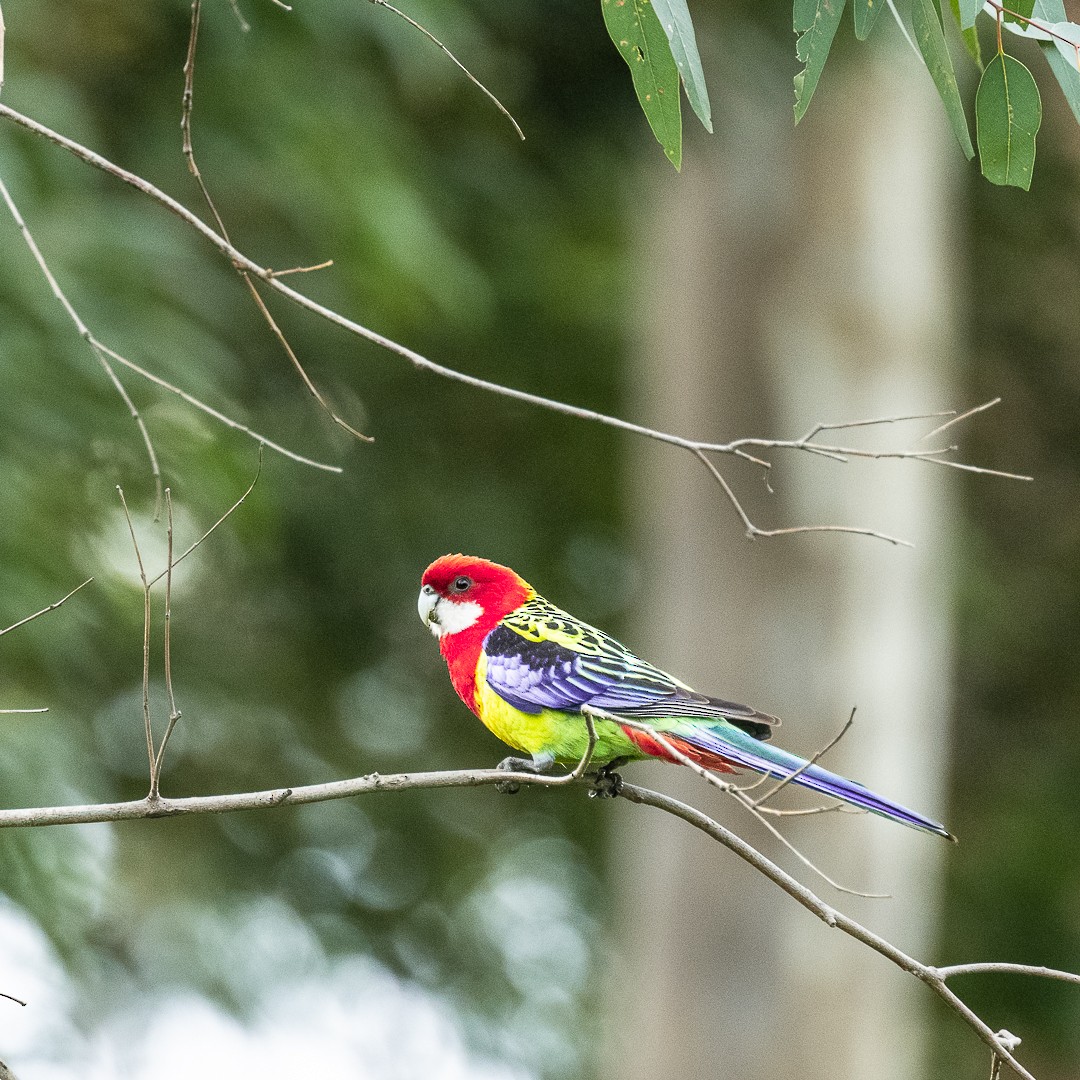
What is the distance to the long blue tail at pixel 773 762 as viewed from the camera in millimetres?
2061

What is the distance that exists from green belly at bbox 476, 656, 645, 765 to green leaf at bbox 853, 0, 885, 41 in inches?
45.8

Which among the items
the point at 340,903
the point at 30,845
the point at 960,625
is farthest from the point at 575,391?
the point at 30,845

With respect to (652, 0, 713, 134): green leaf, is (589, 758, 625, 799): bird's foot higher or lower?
lower

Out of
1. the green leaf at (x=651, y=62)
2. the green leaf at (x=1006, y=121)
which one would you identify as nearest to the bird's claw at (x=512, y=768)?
the green leaf at (x=651, y=62)

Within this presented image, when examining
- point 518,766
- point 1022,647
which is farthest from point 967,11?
point 1022,647

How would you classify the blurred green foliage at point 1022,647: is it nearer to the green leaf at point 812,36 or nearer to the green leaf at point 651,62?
the green leaf at point 812,36

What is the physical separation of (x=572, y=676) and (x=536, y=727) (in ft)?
0.35

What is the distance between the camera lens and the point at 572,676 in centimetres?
256

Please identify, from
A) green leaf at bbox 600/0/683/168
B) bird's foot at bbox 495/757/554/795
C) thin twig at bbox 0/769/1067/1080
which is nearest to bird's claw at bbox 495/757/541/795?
bird's foot at bbox 495/757/554/795

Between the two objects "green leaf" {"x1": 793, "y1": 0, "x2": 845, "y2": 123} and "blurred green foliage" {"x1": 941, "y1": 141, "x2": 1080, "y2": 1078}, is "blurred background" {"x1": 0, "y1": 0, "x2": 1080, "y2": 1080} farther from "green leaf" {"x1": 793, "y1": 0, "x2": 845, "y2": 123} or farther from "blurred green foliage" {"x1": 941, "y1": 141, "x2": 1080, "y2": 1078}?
"green leaf" {"x1": 793, "y1": 0, "x2": 845, "y2": 123}

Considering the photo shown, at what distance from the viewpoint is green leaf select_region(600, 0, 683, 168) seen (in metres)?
2.20

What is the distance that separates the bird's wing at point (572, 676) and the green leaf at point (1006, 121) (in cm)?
95

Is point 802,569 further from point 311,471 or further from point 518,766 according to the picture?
point 518,766

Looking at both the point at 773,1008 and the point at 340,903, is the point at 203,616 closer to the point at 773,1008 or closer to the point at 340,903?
the point at 340,903
